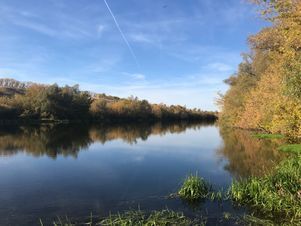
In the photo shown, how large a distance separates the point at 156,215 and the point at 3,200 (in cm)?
696

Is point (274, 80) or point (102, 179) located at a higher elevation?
point (274, 80)

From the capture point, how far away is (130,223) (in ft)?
35.0

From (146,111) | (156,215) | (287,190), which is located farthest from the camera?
(146,111)

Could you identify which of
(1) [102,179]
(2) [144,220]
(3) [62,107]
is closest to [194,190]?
(2) [144,220]

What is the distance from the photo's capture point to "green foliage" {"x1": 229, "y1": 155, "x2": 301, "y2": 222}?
1205 cm

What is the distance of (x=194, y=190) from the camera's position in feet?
Answer: 48.2

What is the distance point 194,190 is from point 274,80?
1117 inches

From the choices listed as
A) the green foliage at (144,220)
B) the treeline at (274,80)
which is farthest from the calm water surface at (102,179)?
the treeline at (274,80)

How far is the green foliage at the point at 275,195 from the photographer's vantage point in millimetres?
12055

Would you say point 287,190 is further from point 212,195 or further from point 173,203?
point 173,203

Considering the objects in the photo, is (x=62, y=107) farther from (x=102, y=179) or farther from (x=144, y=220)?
(x=144, y=220)

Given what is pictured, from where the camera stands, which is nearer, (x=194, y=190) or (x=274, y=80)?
(x=194, y=190)

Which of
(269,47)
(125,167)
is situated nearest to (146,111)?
(269,47)

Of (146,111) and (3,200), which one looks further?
(146,111)
